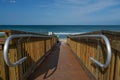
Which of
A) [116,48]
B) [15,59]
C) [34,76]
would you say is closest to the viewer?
[116,48]

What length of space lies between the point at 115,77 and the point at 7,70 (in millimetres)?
1699

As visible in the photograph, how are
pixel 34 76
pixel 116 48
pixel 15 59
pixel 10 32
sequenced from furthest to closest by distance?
pixel 34 76 < pixel 15 59 < pixel 10 32 < pixel 116 48

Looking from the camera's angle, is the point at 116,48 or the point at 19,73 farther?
the point at 19,73

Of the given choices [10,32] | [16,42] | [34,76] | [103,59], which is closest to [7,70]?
[16,42]

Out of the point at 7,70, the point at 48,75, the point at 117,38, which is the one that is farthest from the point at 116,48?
the point at 48,75

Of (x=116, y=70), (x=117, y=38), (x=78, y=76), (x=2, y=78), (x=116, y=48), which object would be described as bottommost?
(x=78, y=76)

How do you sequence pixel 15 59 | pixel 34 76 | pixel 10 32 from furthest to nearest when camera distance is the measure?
pixel 34 76 < pixel 15 59 < pixel 10 32

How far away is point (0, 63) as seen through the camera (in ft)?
8.67

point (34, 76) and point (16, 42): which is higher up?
point (16, 42)

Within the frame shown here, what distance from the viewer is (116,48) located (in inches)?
89.6

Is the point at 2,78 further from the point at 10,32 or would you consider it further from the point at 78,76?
the point at 78,76

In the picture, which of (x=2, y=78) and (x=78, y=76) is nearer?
(x=2, y=78)

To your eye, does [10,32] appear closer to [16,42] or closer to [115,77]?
[16,42]

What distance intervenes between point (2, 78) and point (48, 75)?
4.87 feet
